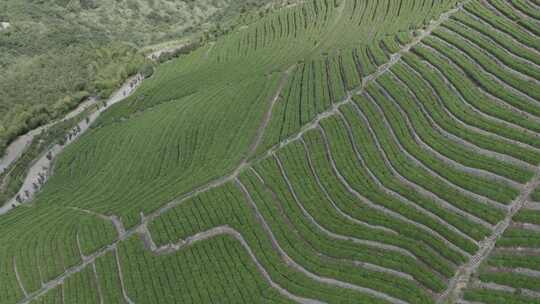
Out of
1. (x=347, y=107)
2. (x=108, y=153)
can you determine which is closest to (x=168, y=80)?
(x=108, y=153)

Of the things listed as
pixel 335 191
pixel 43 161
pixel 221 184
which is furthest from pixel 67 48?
pixel 335 191

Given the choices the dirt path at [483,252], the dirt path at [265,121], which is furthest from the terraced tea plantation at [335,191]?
the dirt path at [265,121]

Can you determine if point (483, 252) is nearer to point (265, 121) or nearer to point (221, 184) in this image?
point (221, 184)

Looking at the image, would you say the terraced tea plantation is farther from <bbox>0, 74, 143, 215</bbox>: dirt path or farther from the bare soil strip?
<bbox>0, 74, 143, 215</bbox>: dirt path

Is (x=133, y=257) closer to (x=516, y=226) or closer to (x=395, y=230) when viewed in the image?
(x=395, y=230)

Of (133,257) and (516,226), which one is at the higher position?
(516,226)

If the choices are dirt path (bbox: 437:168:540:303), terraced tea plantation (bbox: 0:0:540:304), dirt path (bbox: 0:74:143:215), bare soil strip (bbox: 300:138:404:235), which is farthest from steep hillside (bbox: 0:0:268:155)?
dirt path (bbox: 437:168:540:303)

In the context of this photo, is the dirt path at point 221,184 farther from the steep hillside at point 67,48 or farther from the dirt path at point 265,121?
the steep hillside at point 67,48
